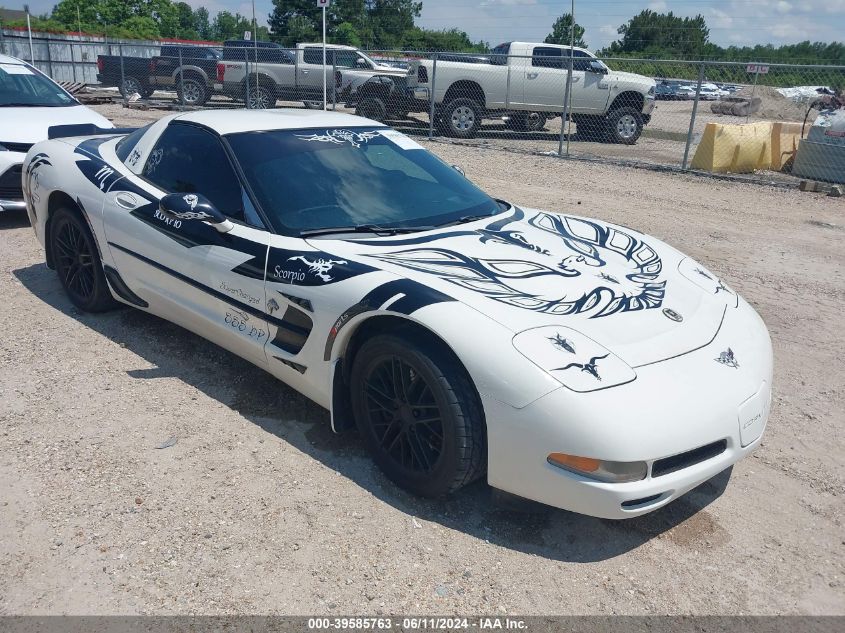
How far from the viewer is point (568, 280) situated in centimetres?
320

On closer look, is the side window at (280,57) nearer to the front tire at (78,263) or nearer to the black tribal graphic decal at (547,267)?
the front tire at (78,263)

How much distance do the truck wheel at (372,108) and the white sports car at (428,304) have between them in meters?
11.6

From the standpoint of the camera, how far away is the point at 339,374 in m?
3.21

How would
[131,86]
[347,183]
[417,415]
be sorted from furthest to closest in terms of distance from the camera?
[131,86] < [347,183] < [417,415]

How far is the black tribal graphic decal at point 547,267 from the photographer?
3006 millimetres

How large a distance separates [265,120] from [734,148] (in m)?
9.80

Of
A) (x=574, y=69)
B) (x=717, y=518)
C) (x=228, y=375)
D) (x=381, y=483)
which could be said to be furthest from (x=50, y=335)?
(x=574, y=69)

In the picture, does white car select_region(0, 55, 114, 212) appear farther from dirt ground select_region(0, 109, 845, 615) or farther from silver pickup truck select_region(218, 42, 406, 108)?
silver pickup truck select_region(218, 42, 406, 108)

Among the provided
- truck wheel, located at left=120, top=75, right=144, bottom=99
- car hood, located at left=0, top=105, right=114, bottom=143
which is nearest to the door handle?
car hood, located at left=0, top=105, right=114, bottom=143

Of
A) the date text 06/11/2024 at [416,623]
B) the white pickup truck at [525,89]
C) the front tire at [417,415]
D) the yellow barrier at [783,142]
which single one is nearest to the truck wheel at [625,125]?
the white pickup truck at [525,89]

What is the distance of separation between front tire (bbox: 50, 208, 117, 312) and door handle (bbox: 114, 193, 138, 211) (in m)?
0.41

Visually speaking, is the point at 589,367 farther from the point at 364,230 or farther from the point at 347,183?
the point at 347,183

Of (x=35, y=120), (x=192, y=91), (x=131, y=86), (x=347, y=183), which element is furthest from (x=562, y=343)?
(x=131, y=86)

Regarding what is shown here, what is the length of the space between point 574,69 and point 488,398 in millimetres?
13751
